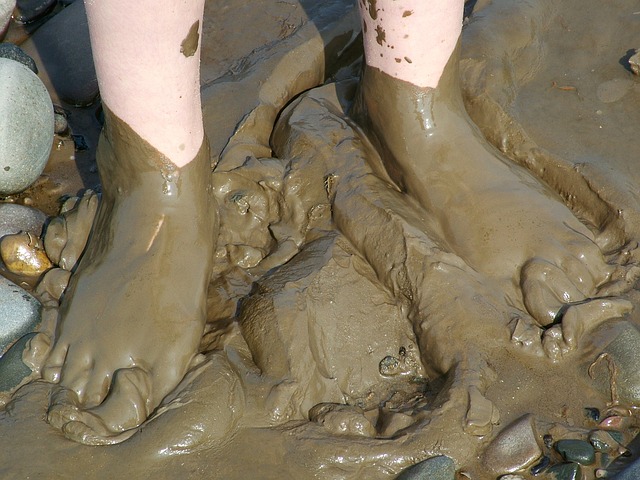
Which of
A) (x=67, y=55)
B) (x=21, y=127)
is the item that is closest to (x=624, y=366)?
(x=21, y=127)

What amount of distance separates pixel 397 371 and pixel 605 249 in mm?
870

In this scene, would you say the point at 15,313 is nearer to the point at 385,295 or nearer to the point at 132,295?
the point at 132,295

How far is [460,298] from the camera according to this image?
A: 7.55 ft

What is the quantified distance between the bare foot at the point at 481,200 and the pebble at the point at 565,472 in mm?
438

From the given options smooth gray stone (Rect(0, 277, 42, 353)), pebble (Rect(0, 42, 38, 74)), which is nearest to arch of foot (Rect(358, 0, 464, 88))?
smooth gray stone (Rect(0, 277, 42, 353))

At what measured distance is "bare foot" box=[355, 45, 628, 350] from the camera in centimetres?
238

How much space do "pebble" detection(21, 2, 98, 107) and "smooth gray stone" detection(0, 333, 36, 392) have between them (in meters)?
1.49

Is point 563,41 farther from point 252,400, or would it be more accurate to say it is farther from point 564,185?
point 252,400

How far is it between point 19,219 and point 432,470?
1732 millimetres

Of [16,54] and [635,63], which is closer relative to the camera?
[635,63]

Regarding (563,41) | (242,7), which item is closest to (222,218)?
(242,7)

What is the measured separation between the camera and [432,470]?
6.41ft

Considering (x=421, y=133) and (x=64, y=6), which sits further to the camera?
(x=64, y=6)

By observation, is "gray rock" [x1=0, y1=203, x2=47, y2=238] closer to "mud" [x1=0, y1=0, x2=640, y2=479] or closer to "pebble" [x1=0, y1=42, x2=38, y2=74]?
"mud" [x1=0, y1=0, x2=640, y2=479]
